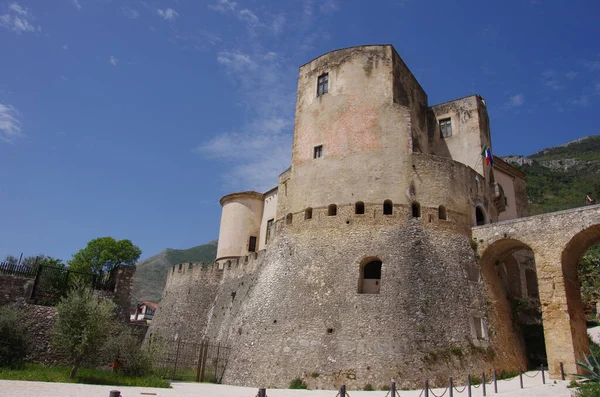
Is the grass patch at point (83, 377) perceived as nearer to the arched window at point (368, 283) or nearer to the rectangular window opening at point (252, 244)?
the arched window at point (368, 283)

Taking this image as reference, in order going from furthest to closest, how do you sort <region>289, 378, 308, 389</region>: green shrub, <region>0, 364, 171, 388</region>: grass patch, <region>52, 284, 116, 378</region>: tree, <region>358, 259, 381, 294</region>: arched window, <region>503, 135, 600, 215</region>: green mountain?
1. <region>503, 135, 600, 215</region>: green mountain
2. <region>358, 259, 381, 294</region>: arched window
3. <region>289, 378, 308, 389</region>: green shrub
4. <region>52, 284, 116, 378</region>: tree
5. <region>0, 364, 171, 388</region>: grass patch

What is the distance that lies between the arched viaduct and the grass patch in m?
14.9

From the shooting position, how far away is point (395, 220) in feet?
65.5

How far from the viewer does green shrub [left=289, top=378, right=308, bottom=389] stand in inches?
657

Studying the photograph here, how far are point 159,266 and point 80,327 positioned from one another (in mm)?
94759

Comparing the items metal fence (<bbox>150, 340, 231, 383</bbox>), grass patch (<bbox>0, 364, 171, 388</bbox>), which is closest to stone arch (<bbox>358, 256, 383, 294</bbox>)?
metal fence (<bbox>150, 340, 231, 383</bbox>)

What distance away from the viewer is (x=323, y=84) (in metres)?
24.4

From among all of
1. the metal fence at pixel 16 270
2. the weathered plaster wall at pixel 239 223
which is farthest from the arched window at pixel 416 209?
the metal fence at pixel 16 270

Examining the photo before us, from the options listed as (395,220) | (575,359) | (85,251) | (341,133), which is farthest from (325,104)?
(85,251)

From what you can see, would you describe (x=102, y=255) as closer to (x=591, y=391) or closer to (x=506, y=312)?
(x=506, y=312)

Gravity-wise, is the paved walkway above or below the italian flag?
below

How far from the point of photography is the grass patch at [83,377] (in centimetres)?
1455

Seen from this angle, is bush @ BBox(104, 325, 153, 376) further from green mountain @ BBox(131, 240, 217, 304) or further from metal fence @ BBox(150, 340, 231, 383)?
green mountain @ BBox(131, 240, 217, 304)

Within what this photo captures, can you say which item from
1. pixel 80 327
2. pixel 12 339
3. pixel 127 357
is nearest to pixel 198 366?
pixel 127 357
